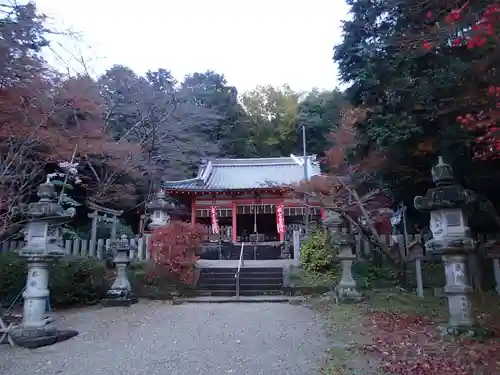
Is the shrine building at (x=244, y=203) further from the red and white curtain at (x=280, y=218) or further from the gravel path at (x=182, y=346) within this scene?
the gravel path at (x=182, y=346)

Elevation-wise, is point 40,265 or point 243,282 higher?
point 40,265

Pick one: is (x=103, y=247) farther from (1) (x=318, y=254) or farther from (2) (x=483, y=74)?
(2) (x=483, y=74)

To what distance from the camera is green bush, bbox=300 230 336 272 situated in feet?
37.7

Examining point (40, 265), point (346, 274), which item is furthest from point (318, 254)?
point (40, 265)

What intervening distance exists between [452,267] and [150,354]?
14.9 feet

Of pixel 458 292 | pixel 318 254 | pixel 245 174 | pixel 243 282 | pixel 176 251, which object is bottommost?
pixel 243 282

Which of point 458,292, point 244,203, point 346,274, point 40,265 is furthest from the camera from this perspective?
point 244,203

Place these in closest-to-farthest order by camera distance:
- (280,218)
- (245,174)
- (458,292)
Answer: (458,292) < (280,218) < (245,174)

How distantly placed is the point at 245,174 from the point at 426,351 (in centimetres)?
2056

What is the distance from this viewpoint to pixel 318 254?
37.8ft

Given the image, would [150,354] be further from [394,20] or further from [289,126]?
[289,126]

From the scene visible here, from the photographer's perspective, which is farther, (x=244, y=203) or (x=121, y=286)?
(x=244, y=203)

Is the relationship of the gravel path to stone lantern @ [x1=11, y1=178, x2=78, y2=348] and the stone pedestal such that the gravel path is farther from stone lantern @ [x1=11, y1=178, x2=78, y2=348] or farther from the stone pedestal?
the stone pedestal

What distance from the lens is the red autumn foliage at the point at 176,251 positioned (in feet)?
36.3
